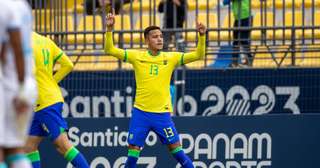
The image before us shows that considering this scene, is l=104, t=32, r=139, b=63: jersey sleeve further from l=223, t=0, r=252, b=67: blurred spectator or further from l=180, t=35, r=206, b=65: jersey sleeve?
l=223, t=0, r=252, b=67: blurred spectator

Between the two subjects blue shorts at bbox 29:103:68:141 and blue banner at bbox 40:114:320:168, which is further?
blue banner at bbox 40:114:320:168

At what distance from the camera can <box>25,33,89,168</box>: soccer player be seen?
11.8 meters

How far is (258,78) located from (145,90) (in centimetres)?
255

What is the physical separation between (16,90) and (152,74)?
17.6ft

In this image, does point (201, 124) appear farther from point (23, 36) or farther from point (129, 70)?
point (23, 36)

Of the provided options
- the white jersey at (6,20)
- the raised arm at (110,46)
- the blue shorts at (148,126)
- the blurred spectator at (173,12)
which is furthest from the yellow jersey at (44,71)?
the white jersey at (6,20)

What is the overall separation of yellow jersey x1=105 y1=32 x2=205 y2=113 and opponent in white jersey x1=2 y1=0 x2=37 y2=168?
16.9ft

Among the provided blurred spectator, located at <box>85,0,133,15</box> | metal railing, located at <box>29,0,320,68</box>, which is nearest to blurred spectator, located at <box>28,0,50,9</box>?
metal railing, located at <box>29,0,320,68</box>

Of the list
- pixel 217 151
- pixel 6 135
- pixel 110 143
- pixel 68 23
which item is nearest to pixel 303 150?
pixel 217 151

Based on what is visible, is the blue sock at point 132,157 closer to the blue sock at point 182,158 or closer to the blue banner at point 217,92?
the blue sock at point 182,158

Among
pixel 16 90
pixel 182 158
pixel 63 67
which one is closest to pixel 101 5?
pixel 63 67

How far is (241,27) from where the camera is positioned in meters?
15.0

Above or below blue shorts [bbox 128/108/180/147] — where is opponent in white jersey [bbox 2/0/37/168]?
above

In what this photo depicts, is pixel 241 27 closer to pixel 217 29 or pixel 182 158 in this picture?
pixel 217 29
